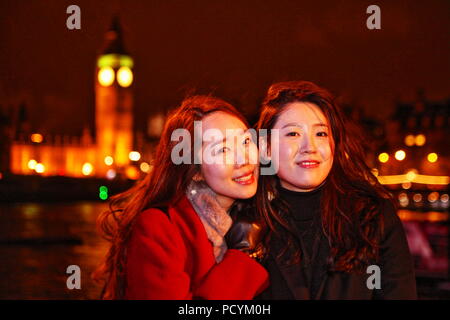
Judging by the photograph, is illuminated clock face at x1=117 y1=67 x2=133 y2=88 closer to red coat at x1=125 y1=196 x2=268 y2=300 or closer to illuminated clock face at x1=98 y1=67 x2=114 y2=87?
illuminated clock face at x1=98 y1=67 x2=114 y2=87

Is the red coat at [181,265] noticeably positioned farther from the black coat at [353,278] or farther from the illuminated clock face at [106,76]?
the illuminated clock face at [106,76]

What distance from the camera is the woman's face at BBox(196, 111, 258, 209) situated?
2.76 m

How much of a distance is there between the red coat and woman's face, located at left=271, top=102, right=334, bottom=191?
1.44 feet

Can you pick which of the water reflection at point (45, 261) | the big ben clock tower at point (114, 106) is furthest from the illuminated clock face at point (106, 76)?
the water reflection at point (45, 261)

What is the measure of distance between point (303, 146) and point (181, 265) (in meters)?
0.74

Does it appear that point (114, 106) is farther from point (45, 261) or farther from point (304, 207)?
point (304, 207)

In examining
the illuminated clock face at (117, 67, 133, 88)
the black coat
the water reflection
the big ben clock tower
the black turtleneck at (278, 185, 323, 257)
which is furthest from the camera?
the illuminated clock face at (117, 67, 133, 88)

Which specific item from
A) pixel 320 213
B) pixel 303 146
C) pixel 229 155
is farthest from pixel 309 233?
pixel 229 155

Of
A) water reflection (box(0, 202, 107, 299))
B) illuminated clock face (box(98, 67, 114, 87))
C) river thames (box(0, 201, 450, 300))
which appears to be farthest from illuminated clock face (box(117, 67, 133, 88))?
river thames (box(0, 201, 450, 300))

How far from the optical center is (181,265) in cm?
251

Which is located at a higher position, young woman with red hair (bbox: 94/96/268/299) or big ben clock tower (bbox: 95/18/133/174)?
big ben clock tower (bbox: 95/18/133/174)

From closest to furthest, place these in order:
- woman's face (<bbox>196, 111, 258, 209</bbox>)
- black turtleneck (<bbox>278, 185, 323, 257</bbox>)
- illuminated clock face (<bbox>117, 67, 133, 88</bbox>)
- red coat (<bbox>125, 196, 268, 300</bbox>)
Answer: red coat (<bbox>125, 196, 268, 300</bbox>)
woman's face (<bbox>196, 111, 258, 209</bbox>)
black turtleneck (<bbox>278, 185, 323, 257</bbox>)
illuminated clock face (<bbox>117, 67, 133, 88</bbox>)

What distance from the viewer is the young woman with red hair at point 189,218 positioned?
2.51m
